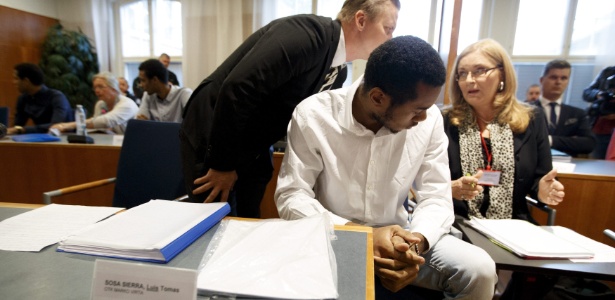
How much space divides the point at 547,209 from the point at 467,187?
414 millimetres

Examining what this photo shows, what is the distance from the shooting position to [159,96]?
2.72m

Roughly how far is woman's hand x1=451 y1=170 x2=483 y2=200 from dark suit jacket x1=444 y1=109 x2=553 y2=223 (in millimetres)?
158

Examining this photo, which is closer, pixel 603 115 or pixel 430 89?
pixel 430 89

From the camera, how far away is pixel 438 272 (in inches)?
36.3

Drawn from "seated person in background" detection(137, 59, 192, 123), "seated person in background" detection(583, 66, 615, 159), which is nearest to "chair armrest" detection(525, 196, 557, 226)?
"seated person in background" detection(583, 66, 615, 159)

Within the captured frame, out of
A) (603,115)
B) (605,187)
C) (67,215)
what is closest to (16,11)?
(67,215)

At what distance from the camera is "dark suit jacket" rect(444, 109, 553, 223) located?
4.49 feet

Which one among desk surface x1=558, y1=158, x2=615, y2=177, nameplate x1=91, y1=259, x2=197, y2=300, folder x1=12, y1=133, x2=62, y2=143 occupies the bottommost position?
folder x1=12, y1=133, x2=62, y2=143

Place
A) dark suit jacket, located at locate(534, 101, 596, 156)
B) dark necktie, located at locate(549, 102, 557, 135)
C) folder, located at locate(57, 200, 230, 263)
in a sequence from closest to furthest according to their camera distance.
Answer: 1. folder, located at locate(57, 200, 230, 263)
2. dark suit jacket, located at locate(534, 101, 596, 156)
3. dark necktie, located at locate(549, 102, 557, 135)

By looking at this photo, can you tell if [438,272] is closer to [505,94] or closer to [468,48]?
[505,94]

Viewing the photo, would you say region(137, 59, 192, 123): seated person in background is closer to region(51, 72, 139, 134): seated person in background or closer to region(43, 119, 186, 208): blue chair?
region(51, 72, 139, 134): seated person in background

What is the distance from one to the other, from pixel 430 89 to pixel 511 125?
766 mm

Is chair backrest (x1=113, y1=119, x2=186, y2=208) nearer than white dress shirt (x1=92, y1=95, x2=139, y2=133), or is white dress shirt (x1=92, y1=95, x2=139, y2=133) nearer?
chair backrest (x1=113, y1=119, x2=186, y2=208)

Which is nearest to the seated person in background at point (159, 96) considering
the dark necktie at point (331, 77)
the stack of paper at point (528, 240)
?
the dark necktie at point (331, 77)
